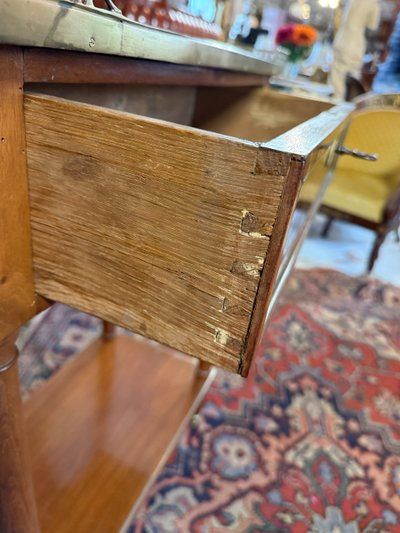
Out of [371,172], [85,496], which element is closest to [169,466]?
[85,496]

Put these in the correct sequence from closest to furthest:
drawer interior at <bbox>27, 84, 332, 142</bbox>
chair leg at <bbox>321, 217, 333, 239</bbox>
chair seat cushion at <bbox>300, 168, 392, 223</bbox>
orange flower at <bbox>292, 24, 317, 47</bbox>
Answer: drawer interior at <bbox>27, 84, 332, 142</bbox>, chair seat cushion at <bbox>300, 168, 392, 223</bbox>, orange flower at <bbox>292, 24, 317, 47</bbox>, chair leg at <bbox>321, 217, 333, 239</bbox>

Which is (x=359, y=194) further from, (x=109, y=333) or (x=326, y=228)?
(x=109, y=333)

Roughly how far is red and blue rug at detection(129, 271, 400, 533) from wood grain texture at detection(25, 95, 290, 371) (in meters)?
0.57

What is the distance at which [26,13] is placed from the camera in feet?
0.94

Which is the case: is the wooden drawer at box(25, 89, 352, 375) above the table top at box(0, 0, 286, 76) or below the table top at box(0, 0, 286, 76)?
below

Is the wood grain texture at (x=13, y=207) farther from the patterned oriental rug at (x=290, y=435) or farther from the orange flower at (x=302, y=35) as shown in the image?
the orange flower at (x=302, y=35)

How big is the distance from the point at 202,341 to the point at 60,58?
287 mm

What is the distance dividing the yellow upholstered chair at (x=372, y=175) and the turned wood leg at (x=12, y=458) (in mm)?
1406

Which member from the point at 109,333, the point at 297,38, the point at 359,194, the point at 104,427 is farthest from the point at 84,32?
the point at 297,38

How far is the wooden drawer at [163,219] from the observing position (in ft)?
1.02

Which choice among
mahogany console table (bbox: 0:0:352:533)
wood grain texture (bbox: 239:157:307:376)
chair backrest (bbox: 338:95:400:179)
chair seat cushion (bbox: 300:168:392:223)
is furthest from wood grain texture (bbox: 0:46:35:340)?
chair seat cushion (bbox: 300:168:392:223)

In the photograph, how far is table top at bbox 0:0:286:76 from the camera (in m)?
0.29

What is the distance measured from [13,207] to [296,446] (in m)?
0.85

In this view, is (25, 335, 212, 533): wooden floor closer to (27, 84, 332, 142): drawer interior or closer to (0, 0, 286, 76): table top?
(27, 84, 332, 142): drawer interior
